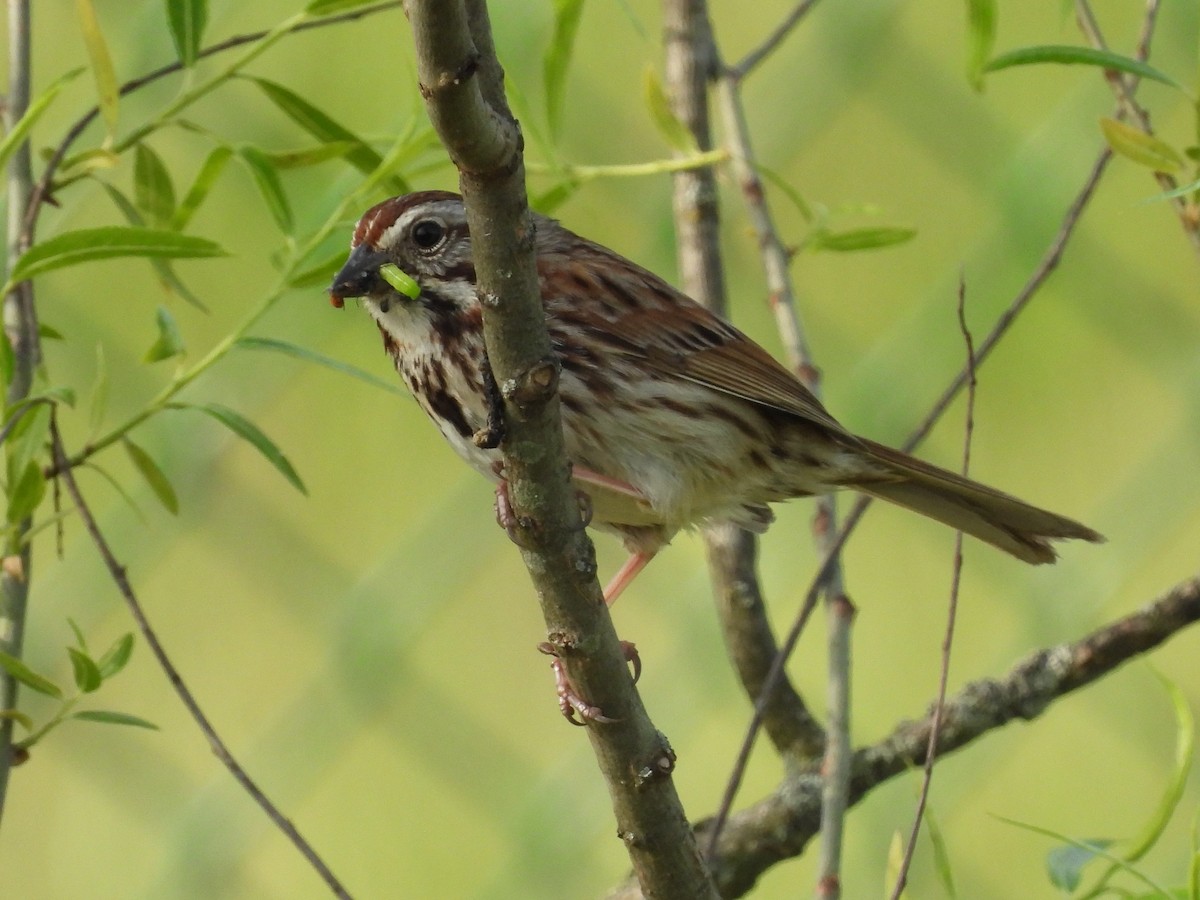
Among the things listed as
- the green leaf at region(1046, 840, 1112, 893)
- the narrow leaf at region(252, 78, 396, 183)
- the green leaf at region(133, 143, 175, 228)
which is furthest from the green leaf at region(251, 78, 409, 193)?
the green leaf at region(1046, 840, 1112, 893)

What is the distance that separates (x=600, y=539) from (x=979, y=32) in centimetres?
179

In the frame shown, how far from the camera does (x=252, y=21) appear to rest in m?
3.95

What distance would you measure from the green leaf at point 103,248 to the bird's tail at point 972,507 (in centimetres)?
108

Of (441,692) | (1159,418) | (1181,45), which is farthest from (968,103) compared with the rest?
(441,692)

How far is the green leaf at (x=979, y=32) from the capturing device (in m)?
2.08

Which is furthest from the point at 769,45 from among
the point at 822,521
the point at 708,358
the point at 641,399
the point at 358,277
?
the point at 358,277

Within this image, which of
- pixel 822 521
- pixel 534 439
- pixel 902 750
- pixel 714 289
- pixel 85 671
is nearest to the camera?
pixel 534 439

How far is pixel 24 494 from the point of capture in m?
1.70

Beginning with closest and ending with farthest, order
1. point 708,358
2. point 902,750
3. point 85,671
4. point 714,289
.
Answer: point 85,671, point 902,750, point 708,358, point 714,289

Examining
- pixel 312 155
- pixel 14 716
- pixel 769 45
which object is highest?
pixel 769 45

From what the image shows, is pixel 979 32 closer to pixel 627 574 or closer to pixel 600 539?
pixel 627 574

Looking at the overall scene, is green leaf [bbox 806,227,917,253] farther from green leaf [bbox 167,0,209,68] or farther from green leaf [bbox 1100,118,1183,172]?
green leaf [bbox 167,0,209,68]

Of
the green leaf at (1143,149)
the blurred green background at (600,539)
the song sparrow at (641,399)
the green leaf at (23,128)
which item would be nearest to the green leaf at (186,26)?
the green leaf at (23,128)

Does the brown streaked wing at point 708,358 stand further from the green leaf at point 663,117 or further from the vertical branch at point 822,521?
the green leaf at point 663,117
